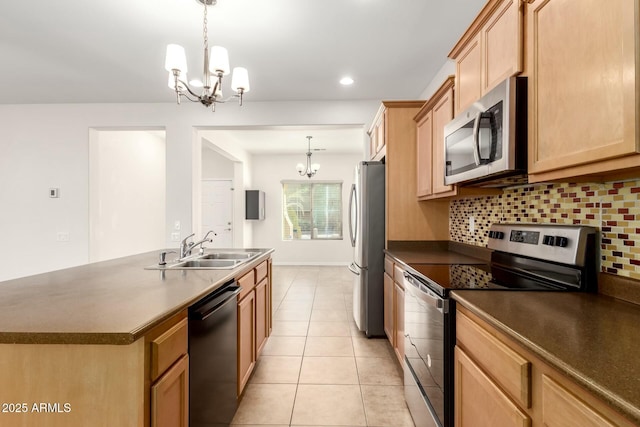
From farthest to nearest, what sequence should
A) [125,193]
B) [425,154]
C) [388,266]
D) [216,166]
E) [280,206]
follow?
[280,206] → [216,166] → [125,193] → [388,266] → [425,154]

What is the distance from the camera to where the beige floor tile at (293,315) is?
366 centimetres

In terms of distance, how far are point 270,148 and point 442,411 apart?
598 cm

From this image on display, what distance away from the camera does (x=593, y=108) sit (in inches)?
38.6

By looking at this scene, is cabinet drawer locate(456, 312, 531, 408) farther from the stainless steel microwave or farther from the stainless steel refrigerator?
the stainless steel refrigerator

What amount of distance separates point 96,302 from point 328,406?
5.00ft

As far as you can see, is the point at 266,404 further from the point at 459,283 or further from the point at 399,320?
the point at 459,283

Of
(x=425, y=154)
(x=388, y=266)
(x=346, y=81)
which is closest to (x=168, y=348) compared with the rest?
(x=388, y=266)

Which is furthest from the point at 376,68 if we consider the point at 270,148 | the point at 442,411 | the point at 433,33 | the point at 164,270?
the point at 270,148

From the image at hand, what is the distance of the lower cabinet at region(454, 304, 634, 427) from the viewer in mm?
688

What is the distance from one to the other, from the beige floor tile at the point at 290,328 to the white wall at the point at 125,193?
257 cm

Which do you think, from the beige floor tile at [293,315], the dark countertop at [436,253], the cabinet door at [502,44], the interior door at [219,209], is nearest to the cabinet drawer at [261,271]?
the dark countertop at [436,253]

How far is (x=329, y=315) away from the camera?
12.3 ft

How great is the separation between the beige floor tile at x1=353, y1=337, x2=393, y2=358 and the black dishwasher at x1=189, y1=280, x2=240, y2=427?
1.31 metres

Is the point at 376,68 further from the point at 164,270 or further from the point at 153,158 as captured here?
the point at 153,158
